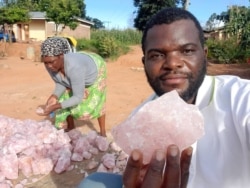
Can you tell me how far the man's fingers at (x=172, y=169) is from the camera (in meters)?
1.03

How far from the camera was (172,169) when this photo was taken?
1.05m

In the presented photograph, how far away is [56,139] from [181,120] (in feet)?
7.46

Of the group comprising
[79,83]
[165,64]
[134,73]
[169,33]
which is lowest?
[134,73]

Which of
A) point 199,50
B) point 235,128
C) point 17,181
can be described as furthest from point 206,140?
point 17,181

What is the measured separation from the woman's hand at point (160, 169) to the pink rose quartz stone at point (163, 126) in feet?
0.20

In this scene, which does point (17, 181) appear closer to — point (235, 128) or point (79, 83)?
point (79, 83)

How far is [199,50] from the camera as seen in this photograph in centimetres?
145

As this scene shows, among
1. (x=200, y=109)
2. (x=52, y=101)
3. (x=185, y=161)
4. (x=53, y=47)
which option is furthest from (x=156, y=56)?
(x=52, y=101)

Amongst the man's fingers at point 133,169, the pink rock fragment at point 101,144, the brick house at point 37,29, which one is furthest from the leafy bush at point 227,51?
the brick house at point 37,29

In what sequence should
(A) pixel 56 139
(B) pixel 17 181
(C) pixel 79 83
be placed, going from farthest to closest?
(C) pixel 79 83
(A) pixel 56 139
(B) pixel 17 181

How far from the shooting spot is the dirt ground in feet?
9.83

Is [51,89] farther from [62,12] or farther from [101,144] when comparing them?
[62,12]

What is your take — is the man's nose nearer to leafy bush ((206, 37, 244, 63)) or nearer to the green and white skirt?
the green and white skirt

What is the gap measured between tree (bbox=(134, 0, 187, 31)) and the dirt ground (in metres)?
13.3
